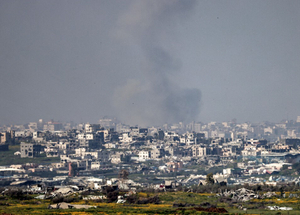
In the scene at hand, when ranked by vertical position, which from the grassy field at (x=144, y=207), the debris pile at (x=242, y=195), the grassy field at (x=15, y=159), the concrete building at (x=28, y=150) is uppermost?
the concrete building at (x=28, y=150)

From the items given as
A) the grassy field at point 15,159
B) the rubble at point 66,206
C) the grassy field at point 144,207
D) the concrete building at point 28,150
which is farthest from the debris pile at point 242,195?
the concrete building at point 28,150

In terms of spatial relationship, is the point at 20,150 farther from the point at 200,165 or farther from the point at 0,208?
the point at 0,208

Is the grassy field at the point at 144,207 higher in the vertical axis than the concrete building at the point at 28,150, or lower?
lower

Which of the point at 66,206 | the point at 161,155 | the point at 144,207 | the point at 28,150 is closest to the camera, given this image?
the point at 66,206

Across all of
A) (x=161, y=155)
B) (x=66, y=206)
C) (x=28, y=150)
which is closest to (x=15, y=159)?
(x=28, y=150)

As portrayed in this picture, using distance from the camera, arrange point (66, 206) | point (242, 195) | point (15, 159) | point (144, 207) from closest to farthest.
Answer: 1. point (66, 206)
2. point (144, 207)
3. point (242, 195)
4. point (15, 159)

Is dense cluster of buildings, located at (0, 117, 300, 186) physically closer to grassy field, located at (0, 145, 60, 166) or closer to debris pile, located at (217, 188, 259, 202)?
grassy field, located at (0, 145, 60, 166)

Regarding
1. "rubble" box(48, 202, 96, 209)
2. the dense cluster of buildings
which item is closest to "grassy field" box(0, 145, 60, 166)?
the dense cluster of buildings

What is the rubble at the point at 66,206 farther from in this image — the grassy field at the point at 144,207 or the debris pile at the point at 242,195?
the debris pile at the point at 242,195

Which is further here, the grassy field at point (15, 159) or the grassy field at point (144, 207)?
the grassy field at point (15, 159)

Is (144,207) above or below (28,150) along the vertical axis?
below

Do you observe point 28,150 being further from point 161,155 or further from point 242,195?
point 242,195

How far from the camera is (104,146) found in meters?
197

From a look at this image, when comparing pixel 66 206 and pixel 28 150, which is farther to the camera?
pixel 28 150
